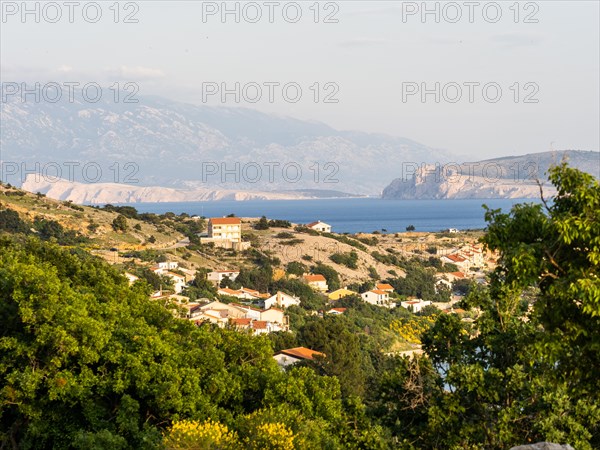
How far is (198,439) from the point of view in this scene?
1190cm

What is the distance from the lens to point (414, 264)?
88125 mm

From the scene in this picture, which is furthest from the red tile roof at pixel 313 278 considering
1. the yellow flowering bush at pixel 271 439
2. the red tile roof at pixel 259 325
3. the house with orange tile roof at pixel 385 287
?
the yellow flowering bush at pixel 271 439

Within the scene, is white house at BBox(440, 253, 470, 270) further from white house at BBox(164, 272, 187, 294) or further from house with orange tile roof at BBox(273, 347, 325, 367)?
house with orange tile roof at BBox(273, 347, 325, 367)

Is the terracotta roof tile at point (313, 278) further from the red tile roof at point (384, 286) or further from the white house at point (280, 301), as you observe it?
the white house at point (280, 301)

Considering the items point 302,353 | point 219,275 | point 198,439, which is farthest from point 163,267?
point 198,439

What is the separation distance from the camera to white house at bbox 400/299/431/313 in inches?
2618

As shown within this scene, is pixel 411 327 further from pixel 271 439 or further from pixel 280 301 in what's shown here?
pixel 271 439

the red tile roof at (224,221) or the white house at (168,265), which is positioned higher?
the red tile roof at (224,221)

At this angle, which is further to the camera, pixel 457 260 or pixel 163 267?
pixel 457 260

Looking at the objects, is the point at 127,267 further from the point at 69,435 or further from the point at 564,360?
the point at 564,360

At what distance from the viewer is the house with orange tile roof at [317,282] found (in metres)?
73.0

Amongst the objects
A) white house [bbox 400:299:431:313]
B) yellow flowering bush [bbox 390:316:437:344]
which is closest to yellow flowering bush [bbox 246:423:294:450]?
yellow flowering bush [bbox 390:316:437:344]

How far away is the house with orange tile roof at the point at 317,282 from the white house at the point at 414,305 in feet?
28.3

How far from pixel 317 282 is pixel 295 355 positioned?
38.2m
